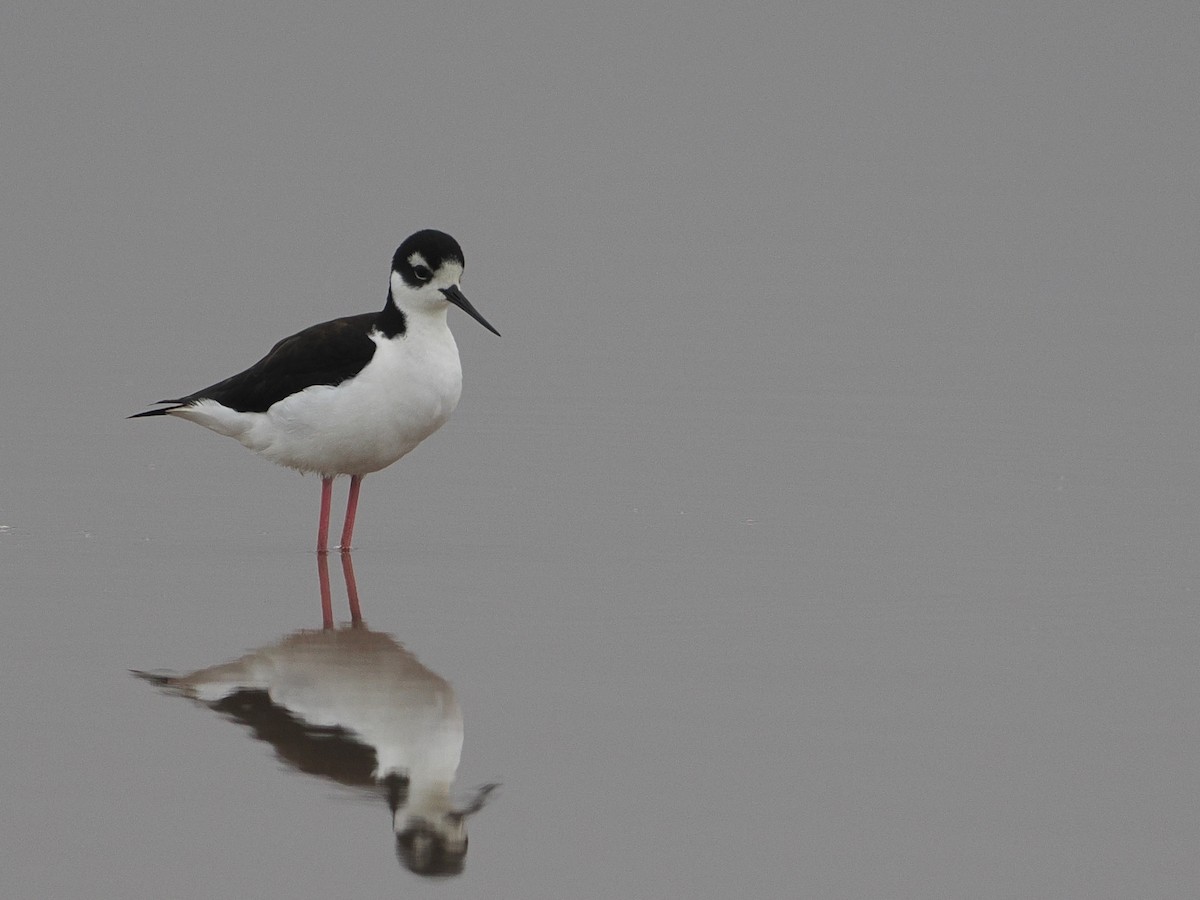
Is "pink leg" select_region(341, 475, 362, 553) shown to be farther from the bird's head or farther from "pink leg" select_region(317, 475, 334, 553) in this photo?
the bird's head

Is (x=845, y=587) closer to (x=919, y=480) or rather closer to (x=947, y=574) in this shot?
(x=947, y=574)

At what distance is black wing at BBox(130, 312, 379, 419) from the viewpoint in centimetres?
1028

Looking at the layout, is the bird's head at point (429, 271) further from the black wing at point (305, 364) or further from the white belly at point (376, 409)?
the black wing at point (305, 364)

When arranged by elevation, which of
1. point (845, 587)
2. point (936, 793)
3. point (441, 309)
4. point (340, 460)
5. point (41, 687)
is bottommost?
point (936, 793)

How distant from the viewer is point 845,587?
989cm

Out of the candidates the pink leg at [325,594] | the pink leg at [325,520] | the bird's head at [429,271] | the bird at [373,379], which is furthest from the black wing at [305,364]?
the pink leg at [325,594]

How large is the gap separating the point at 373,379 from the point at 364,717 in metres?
3.06

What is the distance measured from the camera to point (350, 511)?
426 inches

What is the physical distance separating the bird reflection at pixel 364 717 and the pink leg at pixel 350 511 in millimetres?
1628

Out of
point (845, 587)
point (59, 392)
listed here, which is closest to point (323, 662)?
point (845, 587)

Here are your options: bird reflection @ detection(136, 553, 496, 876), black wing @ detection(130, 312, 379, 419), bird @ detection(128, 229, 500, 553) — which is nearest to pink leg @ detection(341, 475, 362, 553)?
bird @ detection(128, 229, 500, 553)

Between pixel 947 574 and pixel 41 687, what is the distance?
4.82 meters

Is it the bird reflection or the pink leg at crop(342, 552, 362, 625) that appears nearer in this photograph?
the bird reflection

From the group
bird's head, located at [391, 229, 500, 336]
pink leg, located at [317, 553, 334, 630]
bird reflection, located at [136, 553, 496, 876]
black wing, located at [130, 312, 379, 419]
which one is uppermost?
bird's head, located at [391, 229, 500, 336]
